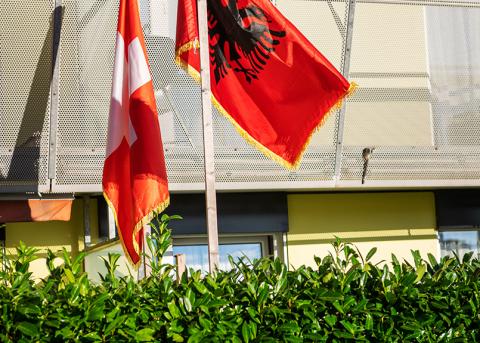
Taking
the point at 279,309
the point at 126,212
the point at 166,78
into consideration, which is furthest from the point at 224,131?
the point at 279,309

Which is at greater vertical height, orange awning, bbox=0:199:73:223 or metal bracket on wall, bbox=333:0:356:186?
metal bracket on wall, bbox=333:0:356:186

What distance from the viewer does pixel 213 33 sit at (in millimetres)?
7715

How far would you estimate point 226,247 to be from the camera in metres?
10.5

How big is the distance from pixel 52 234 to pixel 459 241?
4.33 m

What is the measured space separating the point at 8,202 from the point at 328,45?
3.19 m

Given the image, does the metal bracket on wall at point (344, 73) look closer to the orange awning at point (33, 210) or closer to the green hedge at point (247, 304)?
the orange awning at point (33, 210)

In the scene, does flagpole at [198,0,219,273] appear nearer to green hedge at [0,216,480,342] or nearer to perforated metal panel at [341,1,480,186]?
green hedge at [0,216,480,342]

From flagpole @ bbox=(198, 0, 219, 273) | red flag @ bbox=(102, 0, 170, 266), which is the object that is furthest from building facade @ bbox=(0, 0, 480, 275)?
flagpole @ bbox=(198, 0, 219, 273)

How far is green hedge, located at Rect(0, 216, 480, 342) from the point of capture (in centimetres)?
536

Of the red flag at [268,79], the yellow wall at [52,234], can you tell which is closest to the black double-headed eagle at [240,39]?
the red flag at [268,79]

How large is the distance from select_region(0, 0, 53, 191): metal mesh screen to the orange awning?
0.13m

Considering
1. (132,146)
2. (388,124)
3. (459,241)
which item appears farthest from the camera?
(459,241)

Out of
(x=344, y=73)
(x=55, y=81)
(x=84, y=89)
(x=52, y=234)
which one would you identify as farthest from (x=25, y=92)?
(x=344, y=73)

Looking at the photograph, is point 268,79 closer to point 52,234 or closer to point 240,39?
point 240,39
